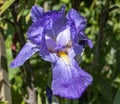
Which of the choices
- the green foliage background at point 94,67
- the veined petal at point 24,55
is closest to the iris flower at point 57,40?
the veined petal at point 24,55

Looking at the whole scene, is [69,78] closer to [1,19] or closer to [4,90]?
[1,19]

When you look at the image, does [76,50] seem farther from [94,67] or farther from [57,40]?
[94,67]

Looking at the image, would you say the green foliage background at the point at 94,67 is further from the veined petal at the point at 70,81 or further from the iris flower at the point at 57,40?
the veined petal at the point at 70,81

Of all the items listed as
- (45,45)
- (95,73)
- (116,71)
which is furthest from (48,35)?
(116,71)

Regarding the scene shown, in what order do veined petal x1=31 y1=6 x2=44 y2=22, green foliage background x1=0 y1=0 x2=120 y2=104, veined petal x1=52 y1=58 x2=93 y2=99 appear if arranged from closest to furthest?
veined petal x1=52 y1=58 x2=93 y2=99, veined petal x1=31 y1=6 x2=44 y2=22, green foliage background x1=0 y1=0 x2=120 y2=104

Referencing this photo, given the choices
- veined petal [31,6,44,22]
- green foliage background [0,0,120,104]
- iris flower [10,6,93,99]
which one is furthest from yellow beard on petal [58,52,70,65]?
green foliage background [0,0,120,104]

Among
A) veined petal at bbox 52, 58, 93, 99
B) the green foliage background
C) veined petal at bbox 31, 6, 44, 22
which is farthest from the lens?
the green foliage background

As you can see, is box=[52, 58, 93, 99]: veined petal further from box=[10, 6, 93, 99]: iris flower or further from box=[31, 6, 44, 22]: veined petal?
box=[31, 6, 44, 22]: veined petal

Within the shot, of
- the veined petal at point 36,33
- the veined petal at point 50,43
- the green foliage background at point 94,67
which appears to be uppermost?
the veined petal at point 36,33
